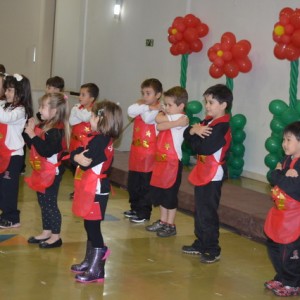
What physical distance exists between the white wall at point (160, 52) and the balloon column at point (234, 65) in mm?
252

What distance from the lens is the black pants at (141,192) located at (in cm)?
602

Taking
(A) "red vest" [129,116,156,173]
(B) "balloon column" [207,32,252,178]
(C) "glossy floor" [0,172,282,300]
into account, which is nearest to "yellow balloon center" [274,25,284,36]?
(B) "balloon column" [207,32,252,178]

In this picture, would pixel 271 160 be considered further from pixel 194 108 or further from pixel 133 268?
pixel 133 268

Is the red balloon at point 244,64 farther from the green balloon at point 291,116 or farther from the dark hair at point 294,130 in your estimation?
the dark hair at point 294,130

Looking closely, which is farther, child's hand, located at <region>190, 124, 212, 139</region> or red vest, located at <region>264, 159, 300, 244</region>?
child's hand, located at <region>190, 124, 212, 139</region>

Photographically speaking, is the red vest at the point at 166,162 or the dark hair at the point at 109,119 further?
the red vest at the point at 166,162

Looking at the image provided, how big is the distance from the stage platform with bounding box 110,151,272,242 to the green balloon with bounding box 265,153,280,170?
1.40 ft

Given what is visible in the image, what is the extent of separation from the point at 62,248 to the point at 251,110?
4100 mm

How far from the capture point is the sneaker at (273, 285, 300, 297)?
422 centimetres

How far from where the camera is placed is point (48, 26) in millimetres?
12852

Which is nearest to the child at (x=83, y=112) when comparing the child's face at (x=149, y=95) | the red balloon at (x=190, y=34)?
the child's face at (x=149, y=95)

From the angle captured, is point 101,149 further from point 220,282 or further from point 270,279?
point 270,279

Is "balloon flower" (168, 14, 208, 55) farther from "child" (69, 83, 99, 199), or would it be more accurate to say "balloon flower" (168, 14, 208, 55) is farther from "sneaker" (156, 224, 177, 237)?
"sneaker" (156, 224, 177, 237)

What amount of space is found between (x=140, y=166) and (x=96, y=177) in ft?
5.76
